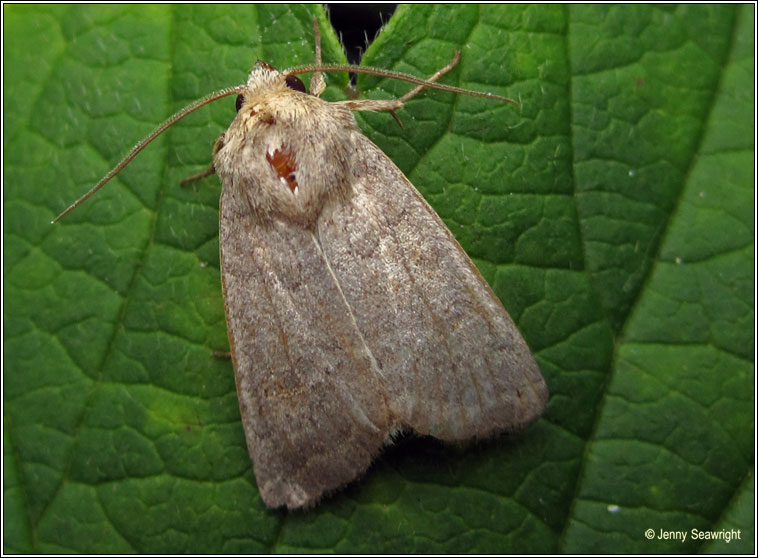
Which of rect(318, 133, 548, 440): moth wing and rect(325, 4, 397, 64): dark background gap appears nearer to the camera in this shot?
rect(318, 133, 548, 440): moth wing

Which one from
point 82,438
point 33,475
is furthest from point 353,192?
point 33,475

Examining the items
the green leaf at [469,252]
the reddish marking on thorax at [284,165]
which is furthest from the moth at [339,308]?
the green leaf at [469,252]

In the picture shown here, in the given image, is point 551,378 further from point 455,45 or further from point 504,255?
point 455,45

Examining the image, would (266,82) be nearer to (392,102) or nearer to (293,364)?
(392,102)

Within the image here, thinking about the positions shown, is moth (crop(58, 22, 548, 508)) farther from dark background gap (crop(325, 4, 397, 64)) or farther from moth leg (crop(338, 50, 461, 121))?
dark background gap (crop(325, 4, 397, 64))

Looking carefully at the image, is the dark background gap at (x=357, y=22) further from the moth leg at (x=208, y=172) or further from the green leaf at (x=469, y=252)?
the moth leg at (x=208, y=172)

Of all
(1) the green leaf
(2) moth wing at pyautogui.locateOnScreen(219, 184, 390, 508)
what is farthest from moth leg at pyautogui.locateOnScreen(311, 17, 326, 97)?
(2) moth wing at pyautogui.locateOnScreen(219, 184, 390, 508)
